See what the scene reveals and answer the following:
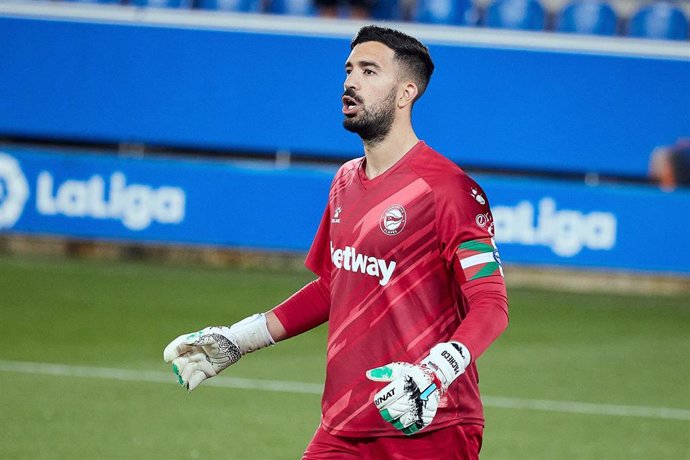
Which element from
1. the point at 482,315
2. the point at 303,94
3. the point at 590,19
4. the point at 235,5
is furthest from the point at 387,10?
the point at 482,315

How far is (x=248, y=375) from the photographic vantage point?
9.91m

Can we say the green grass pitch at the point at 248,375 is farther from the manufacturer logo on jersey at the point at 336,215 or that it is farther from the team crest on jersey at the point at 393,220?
the team crest on jersey at the point at 393,220

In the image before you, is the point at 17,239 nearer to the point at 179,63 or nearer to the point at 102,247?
the point at 102,247

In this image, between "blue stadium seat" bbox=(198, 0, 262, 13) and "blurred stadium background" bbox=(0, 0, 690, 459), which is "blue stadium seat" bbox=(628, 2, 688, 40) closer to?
"blurred stadium background" bbox=(0, 0, 690, 459)

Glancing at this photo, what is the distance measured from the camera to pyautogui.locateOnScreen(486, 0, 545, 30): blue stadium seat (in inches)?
625

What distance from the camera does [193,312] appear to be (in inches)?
488

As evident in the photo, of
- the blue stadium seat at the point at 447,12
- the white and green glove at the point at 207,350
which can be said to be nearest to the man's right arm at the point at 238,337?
the white and green glove at the point at 207,350

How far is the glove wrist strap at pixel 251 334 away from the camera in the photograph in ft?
15.3

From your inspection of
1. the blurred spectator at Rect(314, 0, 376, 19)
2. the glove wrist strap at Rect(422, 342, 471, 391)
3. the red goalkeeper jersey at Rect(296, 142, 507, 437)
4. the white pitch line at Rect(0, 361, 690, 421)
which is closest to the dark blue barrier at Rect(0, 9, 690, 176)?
the blurred spectator at Rect(314, 0, 376, 19)

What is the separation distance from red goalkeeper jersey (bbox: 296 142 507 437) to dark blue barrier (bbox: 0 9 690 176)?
35.1ft

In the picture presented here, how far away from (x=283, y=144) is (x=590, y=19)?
3787mm

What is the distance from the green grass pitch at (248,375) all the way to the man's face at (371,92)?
337cm

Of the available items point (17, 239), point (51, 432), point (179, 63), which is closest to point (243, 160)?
point (179, 63)

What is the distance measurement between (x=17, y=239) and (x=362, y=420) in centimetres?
1279
